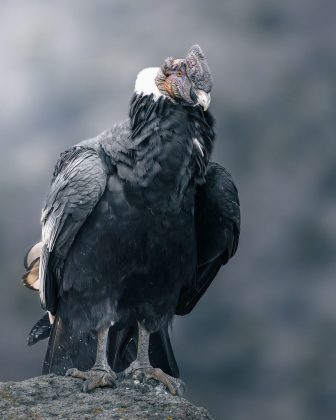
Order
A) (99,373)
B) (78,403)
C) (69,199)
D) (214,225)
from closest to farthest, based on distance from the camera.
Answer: (78,403) → (99,373) → (69,199) → (214,225)

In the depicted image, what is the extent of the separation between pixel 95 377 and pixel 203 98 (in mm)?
2354

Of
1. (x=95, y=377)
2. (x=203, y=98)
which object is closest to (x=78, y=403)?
(x=95, y=377)

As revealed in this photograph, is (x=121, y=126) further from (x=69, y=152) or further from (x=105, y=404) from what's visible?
(x=105, y=404)

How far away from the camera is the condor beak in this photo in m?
8.12

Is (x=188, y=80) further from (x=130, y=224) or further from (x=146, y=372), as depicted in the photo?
(x=146, y=372)

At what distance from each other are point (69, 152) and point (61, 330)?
150 centimetres

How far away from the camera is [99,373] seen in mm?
7762

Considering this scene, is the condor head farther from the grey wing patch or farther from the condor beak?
the grey wing patch

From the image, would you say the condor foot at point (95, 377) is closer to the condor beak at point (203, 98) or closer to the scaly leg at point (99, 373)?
the scaly leg at point (99, 373)

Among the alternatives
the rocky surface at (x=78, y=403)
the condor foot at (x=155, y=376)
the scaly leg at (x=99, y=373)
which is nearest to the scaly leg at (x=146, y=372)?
the condor foot at (x=155, y=376)

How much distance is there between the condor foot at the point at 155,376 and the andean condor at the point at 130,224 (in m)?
0.01

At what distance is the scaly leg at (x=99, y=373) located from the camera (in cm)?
759

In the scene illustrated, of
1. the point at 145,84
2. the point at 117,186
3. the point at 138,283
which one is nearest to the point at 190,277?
the point at 138,283

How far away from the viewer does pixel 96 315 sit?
8.22 meters
